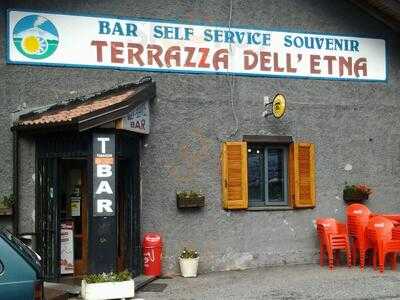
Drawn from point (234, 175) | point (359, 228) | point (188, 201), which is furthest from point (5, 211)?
→ point (359, 228)

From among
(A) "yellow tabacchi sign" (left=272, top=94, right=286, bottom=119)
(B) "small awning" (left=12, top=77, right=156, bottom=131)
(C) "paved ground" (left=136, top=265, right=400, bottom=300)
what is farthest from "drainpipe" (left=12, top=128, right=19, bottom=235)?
(A) "yellow tabacchi sign" (left=272, top=94, right=286, bottom=119)

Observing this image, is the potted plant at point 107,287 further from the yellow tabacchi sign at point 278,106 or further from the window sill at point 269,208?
the yellow tabacchi sign at point 278,106

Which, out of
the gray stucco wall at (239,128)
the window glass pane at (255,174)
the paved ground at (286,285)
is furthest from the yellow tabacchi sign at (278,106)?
the paved ground at (286,285)

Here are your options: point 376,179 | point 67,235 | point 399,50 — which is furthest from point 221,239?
point 399,50

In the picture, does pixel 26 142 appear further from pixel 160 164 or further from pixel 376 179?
pixel 376 179

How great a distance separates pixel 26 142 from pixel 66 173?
0.93 meters

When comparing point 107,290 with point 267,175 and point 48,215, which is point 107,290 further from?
point 267,175

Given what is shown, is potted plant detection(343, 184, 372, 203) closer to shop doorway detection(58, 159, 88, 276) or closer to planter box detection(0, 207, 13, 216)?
shop doorway detection(58, 159, 88, 276)

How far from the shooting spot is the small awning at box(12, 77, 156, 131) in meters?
8.91

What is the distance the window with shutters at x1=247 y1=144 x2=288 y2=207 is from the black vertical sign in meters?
3.36

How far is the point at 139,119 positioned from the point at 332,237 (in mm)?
4181

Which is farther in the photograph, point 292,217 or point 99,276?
point 292,217

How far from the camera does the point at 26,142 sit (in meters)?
10.2

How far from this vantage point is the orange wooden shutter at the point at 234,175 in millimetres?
11219
